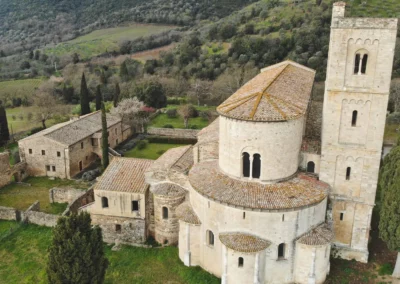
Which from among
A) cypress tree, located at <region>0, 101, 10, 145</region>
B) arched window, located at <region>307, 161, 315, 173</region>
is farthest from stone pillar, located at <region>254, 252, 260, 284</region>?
cypress tree, located at <region>0, 101, 10, 145</region>

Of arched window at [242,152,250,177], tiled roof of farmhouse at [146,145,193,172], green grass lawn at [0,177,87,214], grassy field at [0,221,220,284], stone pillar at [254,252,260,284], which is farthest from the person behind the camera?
green grass lawn at [0,177,87,214]

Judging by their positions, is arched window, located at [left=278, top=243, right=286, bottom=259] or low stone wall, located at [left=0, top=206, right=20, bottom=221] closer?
arched window, located at [left=278, top=243, right=286, bottom=259]

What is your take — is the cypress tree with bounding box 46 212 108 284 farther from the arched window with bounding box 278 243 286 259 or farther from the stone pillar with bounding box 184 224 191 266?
the arched window with bounding box 278 243 286 259

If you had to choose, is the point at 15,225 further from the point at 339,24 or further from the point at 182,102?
the point at 182,102

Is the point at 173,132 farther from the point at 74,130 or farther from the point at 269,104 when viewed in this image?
the point at 269,104

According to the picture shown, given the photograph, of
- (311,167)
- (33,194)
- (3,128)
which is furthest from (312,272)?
(3,128)

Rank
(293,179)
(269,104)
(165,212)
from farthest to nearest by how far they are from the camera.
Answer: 1. (165,212)
2. (293,179)
3. (269,104)
